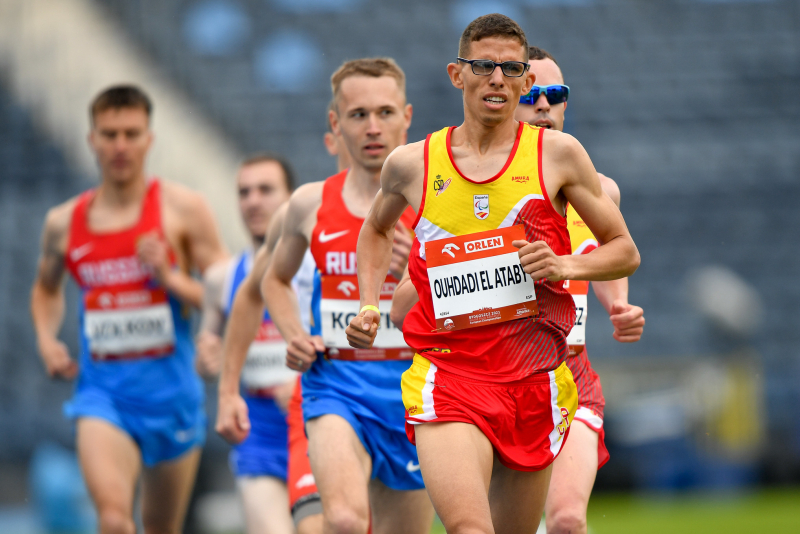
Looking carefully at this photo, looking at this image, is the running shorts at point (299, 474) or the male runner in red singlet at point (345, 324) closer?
the male runner in red singlet at point (345, 324)

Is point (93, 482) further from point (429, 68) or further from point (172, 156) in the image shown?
point (429, 68)

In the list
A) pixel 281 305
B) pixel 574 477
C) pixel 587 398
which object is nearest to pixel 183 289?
pixel 281 305

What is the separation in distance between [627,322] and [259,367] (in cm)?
297

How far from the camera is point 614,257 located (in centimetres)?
387

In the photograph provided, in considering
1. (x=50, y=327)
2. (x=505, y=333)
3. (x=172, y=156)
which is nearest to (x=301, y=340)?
(x=505, y=333)

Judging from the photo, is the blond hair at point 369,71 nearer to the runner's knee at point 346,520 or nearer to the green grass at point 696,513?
the runner's knee at point 346,520

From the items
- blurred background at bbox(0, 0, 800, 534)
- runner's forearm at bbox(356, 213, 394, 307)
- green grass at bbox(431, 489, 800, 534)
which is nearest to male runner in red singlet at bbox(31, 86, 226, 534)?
runner's forearm at bbox(356, 213, 394, 307)

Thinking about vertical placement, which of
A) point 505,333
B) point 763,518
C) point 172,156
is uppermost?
point 172,156

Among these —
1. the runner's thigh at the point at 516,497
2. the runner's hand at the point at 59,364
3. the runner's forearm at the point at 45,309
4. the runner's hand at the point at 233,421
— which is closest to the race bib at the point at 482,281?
the runner's thigh at the point at 516,497

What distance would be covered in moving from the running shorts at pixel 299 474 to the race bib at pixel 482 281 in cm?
150

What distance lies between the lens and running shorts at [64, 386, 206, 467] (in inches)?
257

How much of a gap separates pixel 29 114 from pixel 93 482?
1254cm

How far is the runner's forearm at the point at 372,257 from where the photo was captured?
170 inches

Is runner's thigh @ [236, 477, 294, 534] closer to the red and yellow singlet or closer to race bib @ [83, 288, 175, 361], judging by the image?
race bib @ [83, 288, 175, 361]
